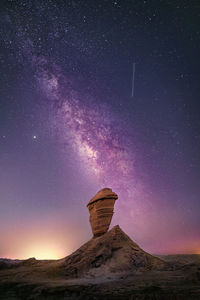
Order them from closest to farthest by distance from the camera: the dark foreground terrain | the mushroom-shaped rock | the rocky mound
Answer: the dark foreground terrain < the rocky mound < the mushroom-shaped rock

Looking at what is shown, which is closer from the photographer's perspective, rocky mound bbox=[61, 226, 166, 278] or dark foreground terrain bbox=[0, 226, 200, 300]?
dark foreground terrain bbox=[0, 226, 200, 300]

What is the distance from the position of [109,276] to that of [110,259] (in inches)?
90.0

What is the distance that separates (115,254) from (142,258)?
259cm

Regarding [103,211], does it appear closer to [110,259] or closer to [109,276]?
[110,259]

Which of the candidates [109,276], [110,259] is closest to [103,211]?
[110,259]

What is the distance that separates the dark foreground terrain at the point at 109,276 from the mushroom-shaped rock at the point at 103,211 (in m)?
2.21

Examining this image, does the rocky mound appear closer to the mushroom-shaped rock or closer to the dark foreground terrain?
the dark foreground terrain

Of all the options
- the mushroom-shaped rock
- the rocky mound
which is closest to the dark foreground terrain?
the rocky mound

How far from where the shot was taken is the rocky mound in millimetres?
15046

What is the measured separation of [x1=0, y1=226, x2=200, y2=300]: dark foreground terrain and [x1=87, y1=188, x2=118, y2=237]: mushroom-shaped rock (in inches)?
87.1

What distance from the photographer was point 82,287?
10.1m

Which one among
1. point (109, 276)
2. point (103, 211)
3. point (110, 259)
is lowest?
point (109, 276)

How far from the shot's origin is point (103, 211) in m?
21.4

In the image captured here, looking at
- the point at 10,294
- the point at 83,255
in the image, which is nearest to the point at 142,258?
the point at 83,255
